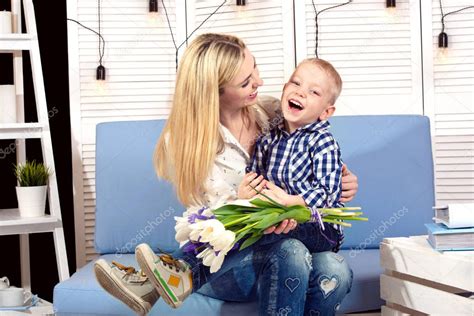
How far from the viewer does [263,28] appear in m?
3.64

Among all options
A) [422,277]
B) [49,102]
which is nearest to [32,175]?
[49,102]

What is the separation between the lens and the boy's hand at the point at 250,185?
228 cm

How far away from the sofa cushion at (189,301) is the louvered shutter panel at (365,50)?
1.14 meters

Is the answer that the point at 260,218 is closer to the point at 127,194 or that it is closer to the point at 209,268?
the point at 209,268

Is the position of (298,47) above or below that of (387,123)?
above

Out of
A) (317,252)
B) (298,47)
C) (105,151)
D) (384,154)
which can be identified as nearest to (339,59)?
(298,47)

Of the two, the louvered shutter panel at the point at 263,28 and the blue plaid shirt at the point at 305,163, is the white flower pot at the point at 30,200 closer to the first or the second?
the louvered shutter panel at the point at 263,28

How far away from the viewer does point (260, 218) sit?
2.14 m

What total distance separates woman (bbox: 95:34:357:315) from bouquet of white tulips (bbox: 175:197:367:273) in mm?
44

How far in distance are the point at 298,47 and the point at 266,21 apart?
0.19 metres

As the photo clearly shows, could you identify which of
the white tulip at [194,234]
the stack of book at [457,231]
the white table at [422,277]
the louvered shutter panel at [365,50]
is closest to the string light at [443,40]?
the louvered shutter panel at [365,50]

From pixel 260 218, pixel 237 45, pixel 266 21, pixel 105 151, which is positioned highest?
pixel 266 21

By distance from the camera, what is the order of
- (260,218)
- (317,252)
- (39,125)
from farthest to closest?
1. (39,125)
2. (317,252)
3. (260,218)

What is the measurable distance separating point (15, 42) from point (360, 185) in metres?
1.52
